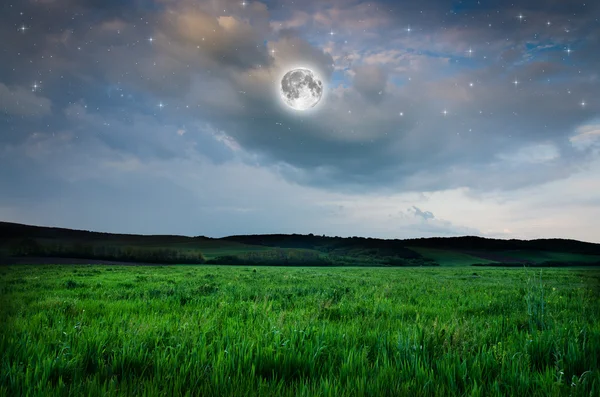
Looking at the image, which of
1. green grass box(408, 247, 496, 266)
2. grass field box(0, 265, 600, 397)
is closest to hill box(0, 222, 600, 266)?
green grass box(408, 247, 496, 266)

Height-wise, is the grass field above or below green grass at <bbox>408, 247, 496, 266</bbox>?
above

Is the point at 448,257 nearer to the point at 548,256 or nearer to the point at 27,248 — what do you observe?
the point at 548,256

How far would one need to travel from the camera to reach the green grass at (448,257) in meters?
90.2

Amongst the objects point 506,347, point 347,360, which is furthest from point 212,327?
point 506,347

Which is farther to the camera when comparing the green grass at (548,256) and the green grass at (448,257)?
the green grass at (548,256)

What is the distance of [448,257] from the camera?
3844 inches

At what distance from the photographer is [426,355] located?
3.87m

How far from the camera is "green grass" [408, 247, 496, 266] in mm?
90250

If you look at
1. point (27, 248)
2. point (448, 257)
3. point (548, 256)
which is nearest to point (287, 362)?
point (27, 248)

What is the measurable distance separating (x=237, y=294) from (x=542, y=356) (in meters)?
8.40

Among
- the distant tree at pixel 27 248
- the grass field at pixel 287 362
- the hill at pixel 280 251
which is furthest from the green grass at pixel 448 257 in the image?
the distant tree at pixel 27 248

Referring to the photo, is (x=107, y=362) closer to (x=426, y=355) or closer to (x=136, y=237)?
(x=426, y=355)

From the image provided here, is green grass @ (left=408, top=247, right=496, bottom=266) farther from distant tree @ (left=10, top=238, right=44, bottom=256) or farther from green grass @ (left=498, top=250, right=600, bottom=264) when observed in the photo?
distant tree @ (left=10, top=238, right=44, bottom=256)

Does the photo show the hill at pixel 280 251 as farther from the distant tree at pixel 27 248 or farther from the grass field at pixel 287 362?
the grass field at pixel 287 362
